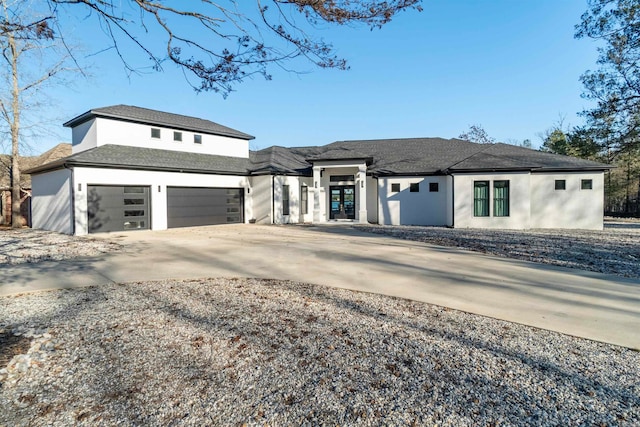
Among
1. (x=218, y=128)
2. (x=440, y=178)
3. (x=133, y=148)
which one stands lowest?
(x=440, y=178)

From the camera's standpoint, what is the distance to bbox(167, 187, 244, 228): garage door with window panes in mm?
16733

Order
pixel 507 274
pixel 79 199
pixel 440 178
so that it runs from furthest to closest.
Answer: pixel 440 178
pixel 79 199
pixel 507 274

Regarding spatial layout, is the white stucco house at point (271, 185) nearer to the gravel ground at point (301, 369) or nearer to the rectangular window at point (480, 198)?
the rectangular window at point (480, 198)

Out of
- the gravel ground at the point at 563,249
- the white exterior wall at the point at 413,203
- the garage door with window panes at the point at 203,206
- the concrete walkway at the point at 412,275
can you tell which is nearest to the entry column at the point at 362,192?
the white exterior wall at the point at 413,203

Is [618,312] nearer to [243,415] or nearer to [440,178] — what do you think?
[243,415]

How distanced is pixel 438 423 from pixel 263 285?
13.8 ft

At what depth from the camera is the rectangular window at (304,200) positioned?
2092cm

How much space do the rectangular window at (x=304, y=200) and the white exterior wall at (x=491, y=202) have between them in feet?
28.9

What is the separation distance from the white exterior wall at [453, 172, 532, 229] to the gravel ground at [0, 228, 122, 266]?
1490 cm

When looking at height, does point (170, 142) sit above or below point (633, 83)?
below

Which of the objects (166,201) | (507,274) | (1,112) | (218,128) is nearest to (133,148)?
(166,201)

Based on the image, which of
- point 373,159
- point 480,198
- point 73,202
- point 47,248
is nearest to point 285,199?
point 373,159

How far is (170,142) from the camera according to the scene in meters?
18.8

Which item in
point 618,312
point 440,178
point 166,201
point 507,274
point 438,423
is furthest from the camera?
point 440,178
